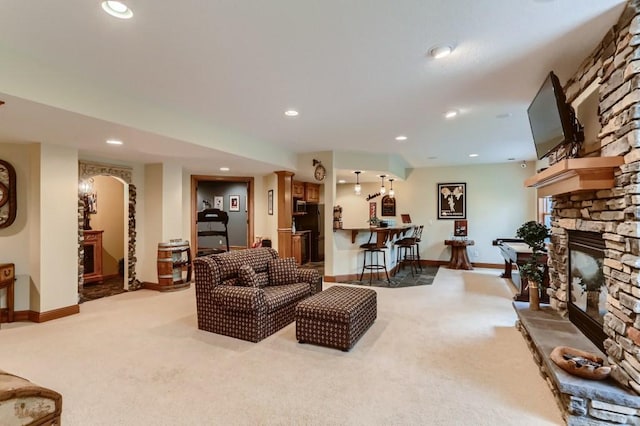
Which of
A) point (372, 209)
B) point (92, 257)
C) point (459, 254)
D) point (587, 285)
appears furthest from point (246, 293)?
point (372, 209)

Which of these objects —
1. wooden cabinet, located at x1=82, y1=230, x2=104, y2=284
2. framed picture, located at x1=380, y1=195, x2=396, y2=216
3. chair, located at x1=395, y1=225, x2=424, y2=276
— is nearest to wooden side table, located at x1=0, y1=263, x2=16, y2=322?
wooden cabinet, located at x1=82, y1=230, x2=104, y2=284

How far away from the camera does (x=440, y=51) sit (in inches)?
96.9

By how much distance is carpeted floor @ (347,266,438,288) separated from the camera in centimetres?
606

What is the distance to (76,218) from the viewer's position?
14.5 feet

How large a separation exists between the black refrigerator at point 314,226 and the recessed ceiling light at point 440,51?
688 centimetres

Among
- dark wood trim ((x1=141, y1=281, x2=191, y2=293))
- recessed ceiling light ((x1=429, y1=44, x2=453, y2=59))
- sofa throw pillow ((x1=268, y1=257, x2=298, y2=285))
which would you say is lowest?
dark wood trim ((x1=141, y1=281, x2=191, y2=293))

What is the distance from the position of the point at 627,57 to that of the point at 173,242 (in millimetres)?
6023

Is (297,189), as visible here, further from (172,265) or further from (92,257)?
(92,257)

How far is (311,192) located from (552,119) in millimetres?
6524

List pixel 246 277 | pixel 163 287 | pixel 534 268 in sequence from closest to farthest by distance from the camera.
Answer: pixel 534 268, pixel 246 277, pixel 163 287

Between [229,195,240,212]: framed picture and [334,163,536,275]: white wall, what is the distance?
3.94 meters

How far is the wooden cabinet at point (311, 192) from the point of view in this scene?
8.56 meters

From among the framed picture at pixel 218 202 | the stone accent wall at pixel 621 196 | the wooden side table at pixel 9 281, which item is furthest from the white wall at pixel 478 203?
the wooden side table at pixel 9 281

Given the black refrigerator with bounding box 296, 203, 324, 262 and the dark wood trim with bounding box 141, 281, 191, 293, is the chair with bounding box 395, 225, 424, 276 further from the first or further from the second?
the dark wood trim with bounding box 141, 281, 191, 293
